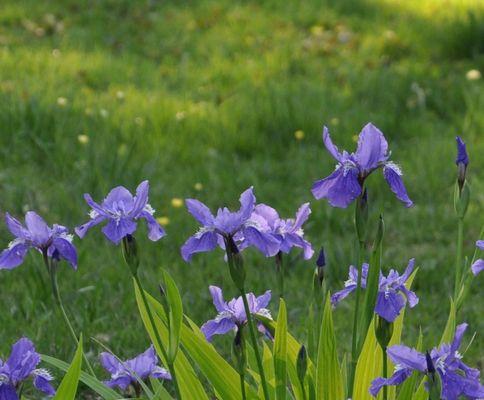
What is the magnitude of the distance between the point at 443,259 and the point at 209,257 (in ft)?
2.91

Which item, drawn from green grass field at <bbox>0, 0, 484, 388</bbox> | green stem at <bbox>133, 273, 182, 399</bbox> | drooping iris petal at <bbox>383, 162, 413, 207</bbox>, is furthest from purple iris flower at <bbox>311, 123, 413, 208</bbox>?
green grass field at <bbox>0, 0, 484, 388</bbox>

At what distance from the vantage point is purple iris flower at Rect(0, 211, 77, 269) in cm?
167

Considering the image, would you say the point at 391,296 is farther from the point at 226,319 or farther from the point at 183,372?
the point at 183,372

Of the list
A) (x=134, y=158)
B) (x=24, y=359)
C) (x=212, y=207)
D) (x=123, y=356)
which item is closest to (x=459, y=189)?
(x=24, y=359)

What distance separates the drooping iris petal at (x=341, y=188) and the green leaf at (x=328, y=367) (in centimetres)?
21

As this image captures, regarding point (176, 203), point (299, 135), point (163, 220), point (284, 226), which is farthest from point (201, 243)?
point (299, 135)

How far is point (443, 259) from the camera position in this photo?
139 inches

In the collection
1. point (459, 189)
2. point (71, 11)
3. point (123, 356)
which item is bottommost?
point (71, 11)

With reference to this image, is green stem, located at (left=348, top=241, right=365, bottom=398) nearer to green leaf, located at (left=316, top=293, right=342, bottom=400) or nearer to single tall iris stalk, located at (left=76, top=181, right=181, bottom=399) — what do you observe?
green leaf, located at (left=316, top=293, right=342, bottom=400)

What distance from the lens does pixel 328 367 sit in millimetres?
1687

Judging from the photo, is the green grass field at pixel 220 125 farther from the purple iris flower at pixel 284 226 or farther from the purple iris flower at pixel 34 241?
the purple iris flower at pixel 284 226

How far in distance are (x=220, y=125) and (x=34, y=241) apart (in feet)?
9.39

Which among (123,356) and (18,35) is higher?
(123,356)

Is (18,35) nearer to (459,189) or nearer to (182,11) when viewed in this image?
(182,11)
